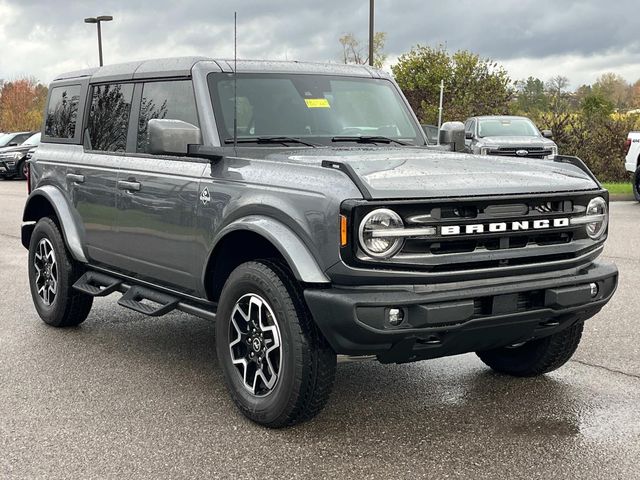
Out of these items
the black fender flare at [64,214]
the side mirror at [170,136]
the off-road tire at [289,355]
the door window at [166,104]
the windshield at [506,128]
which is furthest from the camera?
the windshield at [506,128]

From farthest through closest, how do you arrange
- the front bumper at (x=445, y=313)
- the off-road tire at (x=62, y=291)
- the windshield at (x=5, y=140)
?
the windshield at (x=5, y=140) → the off-road tire at (x=62, y=291) → the front bumper at (x=445, y=313)

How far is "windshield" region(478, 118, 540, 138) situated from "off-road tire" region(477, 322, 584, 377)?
628 inches

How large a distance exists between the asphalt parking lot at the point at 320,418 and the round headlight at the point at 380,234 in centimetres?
96

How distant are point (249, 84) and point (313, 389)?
2.09 m

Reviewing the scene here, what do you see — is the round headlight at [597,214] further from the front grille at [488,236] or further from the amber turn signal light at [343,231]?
the amber turn signal light at [343,231]

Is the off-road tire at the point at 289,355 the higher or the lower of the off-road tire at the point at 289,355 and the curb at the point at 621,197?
the higher

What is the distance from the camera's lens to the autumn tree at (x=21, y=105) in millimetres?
73569

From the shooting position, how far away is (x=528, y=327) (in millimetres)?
4270

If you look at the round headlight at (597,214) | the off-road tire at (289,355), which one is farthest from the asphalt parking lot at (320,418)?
the round headlight at (597,214)

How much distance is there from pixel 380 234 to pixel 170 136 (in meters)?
1.50

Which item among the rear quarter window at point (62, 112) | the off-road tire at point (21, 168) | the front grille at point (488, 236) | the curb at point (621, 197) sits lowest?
the off-road tire at point (21, 168)

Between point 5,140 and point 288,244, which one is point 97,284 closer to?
point 288,244

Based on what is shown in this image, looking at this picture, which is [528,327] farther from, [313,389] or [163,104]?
[163,104]

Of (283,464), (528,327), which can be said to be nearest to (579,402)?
(528,327)
